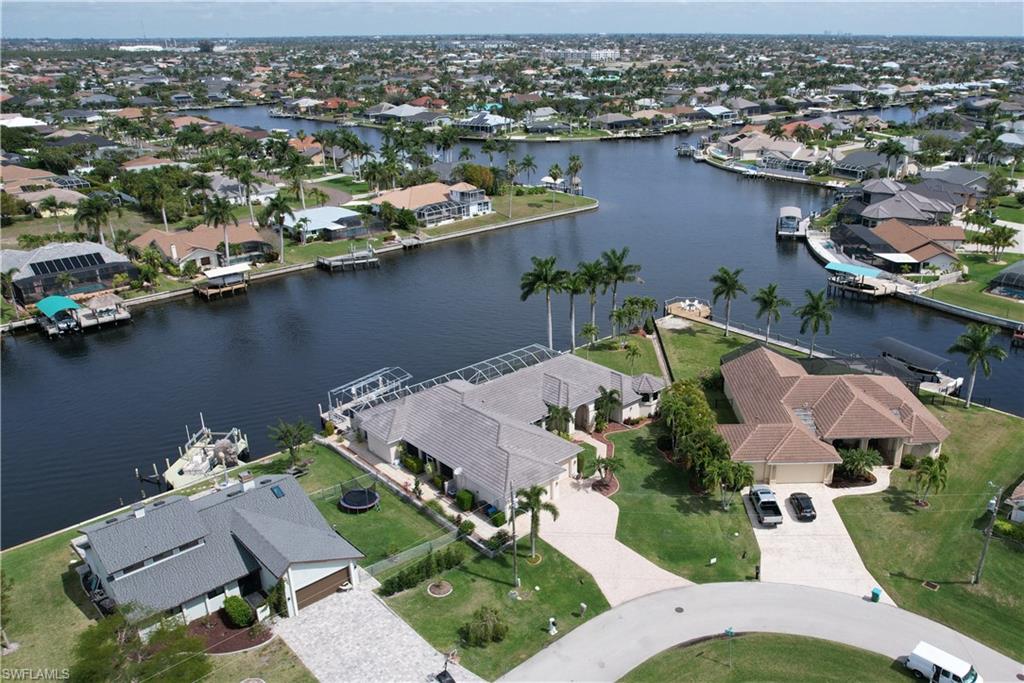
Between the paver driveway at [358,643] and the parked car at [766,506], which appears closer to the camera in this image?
the paver driveway at [358,643]

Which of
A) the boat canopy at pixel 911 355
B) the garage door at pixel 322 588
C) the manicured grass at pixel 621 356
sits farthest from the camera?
the manicured grass at pixel 621 356

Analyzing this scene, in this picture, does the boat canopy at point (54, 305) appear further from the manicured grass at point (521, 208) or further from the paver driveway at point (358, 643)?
the paver driveway at point (358, 643)

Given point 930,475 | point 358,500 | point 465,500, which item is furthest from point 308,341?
point 930,475

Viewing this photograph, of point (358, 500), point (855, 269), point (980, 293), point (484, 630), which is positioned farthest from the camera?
point (855, 269)

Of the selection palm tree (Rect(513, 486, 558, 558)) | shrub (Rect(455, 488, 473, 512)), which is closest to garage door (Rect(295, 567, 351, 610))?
shrub (Rect(455, 488, 473, 512))

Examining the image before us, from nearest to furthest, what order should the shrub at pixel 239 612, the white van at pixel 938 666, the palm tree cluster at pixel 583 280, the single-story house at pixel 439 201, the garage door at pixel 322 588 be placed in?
the white van at pixel 938 666 → the shrub at pixel 239 612 → the garage door at pixel 322 588 → the palm tree cluster at pixel 583 280 → the single-story house at pixel 439 201

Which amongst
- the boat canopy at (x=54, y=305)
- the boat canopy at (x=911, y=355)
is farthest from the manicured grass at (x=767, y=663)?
the boat canopy at (x=54, y=305)

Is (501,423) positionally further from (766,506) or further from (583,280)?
(583,280)
